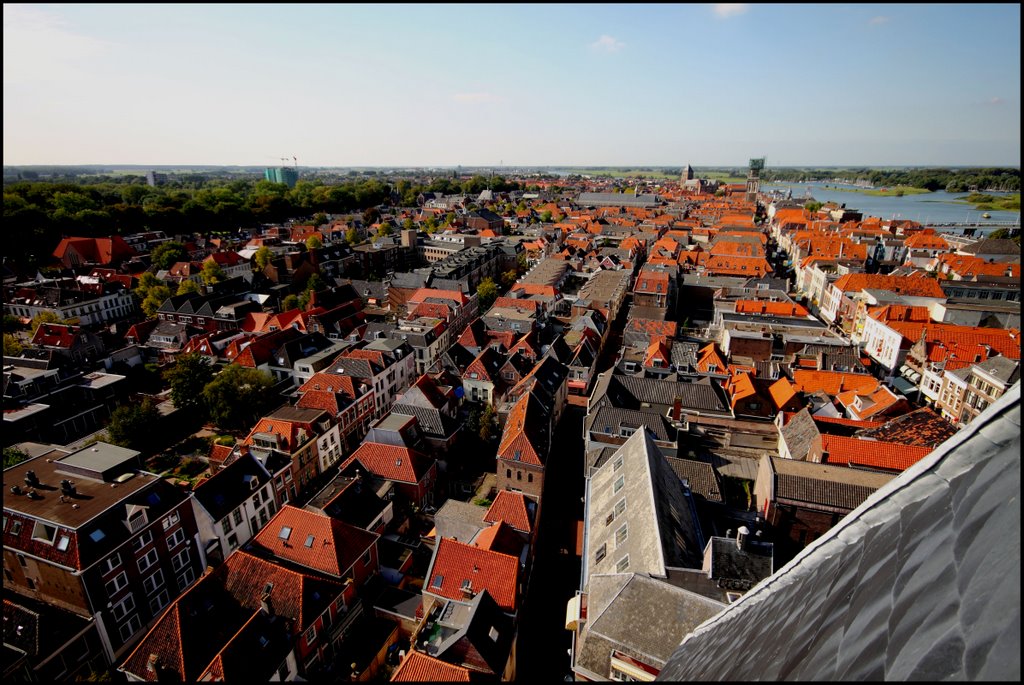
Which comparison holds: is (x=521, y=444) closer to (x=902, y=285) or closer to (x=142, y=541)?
(x=142, y=541)

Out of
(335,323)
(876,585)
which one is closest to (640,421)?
(876,585)

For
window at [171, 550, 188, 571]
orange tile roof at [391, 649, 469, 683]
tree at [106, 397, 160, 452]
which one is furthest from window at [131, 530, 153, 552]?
tree at [106, 397, 160, 452]

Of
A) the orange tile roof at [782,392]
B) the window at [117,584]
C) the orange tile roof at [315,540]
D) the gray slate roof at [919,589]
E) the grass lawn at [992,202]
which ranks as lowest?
the window at [117,584]

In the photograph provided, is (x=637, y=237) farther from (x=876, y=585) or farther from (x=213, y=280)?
(x=876, y=585)

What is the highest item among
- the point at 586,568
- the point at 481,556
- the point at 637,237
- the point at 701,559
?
the point at 637,237

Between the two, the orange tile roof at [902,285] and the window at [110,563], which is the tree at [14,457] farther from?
the orange tile roof at [902,285]

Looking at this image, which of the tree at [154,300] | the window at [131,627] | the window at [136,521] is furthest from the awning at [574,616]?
the tree at [154,300]

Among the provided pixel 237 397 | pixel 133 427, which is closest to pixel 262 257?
pixel 237 397
